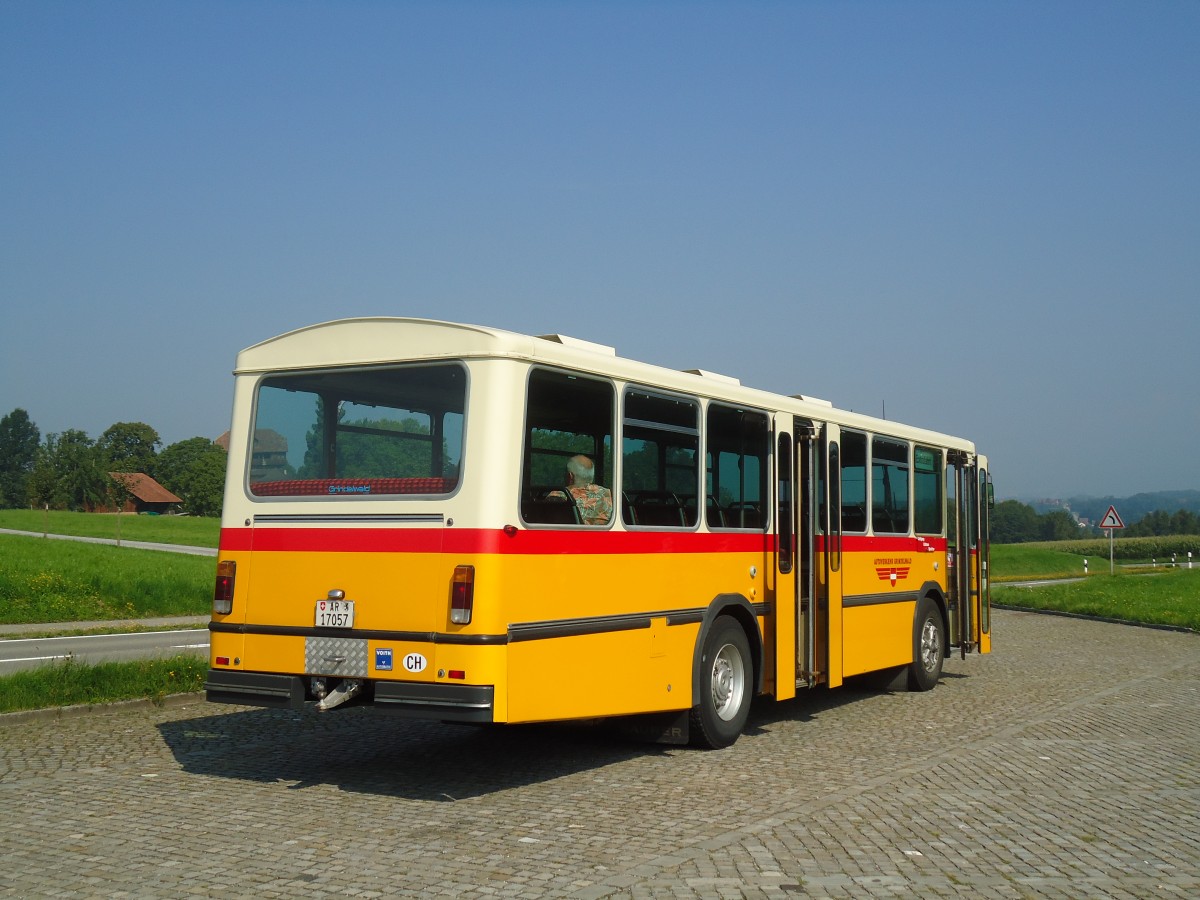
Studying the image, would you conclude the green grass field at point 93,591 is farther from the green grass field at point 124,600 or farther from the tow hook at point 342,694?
the tow hook at point 342,694

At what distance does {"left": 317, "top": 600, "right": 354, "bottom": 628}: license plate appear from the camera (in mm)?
8250

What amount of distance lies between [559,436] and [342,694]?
7.23ft

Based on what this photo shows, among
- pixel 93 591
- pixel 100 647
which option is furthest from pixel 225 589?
pixel 93 591

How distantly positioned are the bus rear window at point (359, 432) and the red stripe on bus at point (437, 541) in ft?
0.93

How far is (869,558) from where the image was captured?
1302 cm

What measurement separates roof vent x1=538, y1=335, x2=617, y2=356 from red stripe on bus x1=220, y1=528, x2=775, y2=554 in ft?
4.35

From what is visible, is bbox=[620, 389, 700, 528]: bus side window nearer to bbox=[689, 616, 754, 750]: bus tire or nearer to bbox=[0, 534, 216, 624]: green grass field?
bbox=[689, 616, 754, 750]: bus tire

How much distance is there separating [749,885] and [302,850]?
2.39 metres

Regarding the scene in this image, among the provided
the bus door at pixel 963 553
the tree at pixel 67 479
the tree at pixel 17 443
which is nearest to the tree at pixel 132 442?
the tree at pixel 67 479

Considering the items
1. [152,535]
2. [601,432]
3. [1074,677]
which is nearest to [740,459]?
[601,432]

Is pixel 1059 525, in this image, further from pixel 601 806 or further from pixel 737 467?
pixel 601 806

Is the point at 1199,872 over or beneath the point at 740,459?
beneath

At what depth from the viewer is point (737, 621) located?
1059 cm

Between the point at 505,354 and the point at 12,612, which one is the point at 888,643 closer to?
the point at 505,354
